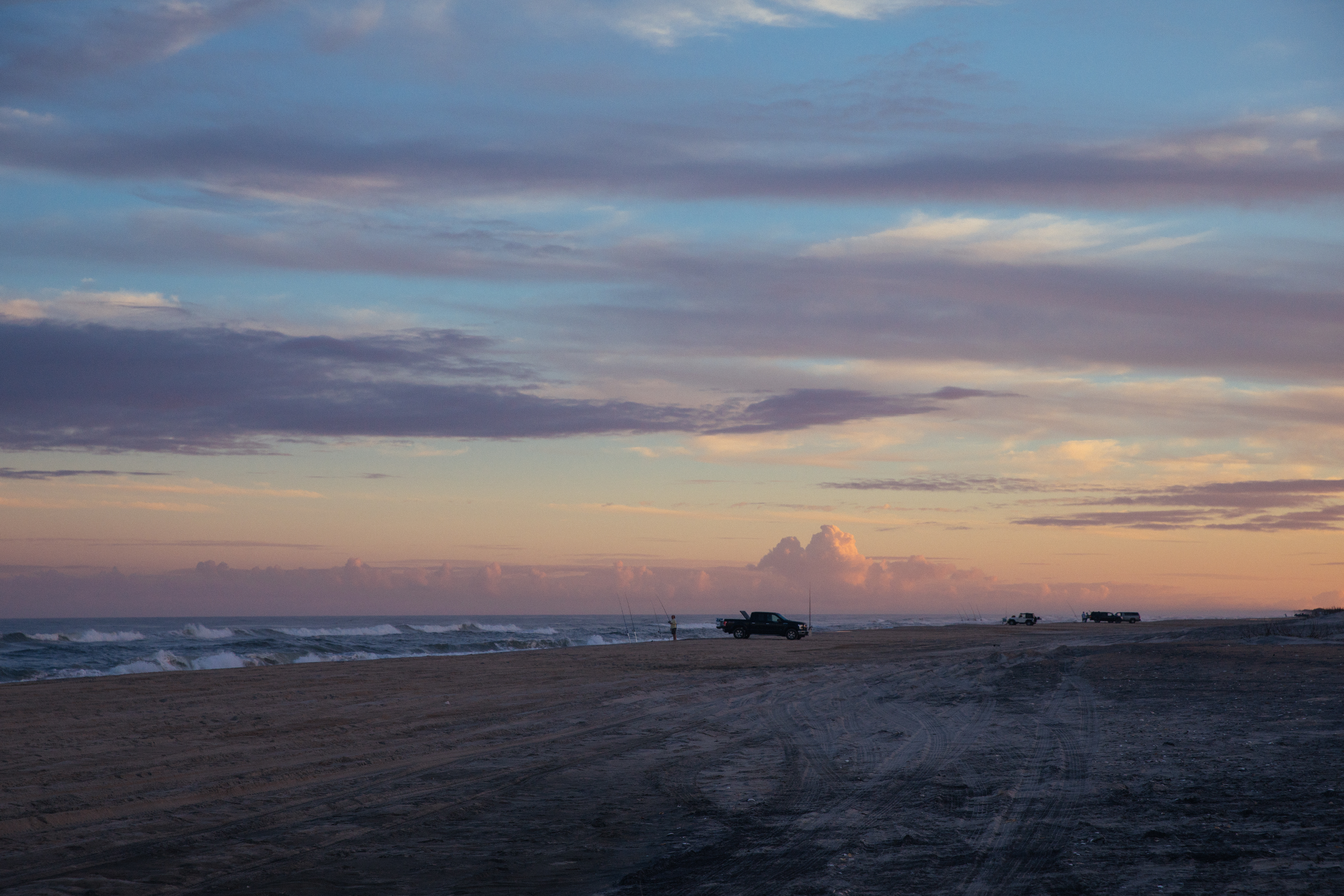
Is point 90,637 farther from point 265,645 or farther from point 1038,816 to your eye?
point 1038,816

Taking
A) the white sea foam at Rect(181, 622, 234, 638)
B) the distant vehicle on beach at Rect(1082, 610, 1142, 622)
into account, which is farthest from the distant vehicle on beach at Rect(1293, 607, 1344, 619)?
the white sea foam at Rect(181, 622, 234, 638)

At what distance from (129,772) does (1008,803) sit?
34.1 feet

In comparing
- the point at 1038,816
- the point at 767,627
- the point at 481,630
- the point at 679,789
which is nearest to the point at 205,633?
the point at 481,630

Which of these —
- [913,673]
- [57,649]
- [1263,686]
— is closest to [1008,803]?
[1263,686]

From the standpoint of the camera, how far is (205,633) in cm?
5697

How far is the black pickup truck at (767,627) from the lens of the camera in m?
56.7

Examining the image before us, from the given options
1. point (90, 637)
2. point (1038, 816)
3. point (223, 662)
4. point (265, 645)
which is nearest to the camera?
point (1038, 816)

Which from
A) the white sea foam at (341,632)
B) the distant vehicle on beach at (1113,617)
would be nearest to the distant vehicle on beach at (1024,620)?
the distant vehicle on beach at (1113,617)

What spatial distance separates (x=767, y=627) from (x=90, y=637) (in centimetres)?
4027

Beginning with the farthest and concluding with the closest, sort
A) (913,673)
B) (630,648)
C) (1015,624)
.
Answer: (1015,624) < (630,648) < (913,673)

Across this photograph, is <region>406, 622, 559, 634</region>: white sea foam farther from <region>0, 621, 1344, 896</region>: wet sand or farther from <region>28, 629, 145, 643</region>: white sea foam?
<region>0, 621, 1344, 896</region>: wet sand

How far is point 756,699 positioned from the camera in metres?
20.3

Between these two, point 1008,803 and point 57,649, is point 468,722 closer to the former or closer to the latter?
point 1008,803

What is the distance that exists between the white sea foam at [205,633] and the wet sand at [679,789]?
3432 centimetres
